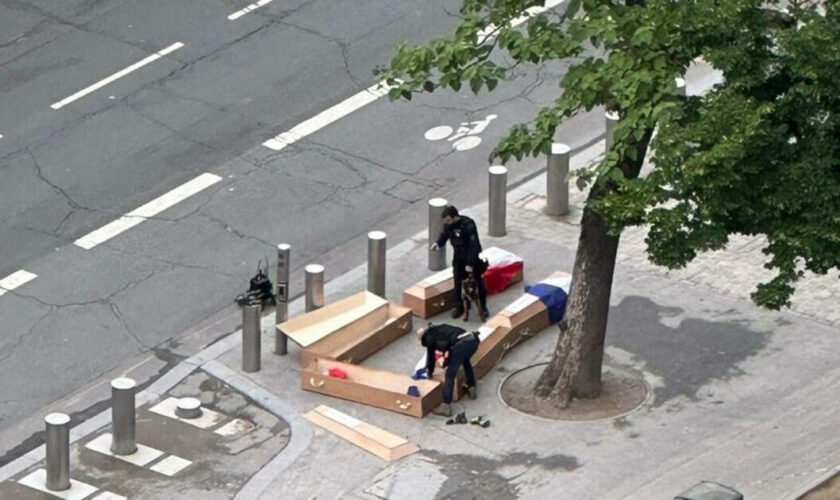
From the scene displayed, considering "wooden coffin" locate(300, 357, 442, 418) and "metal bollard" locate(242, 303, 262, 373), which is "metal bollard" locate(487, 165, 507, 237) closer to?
"wooden coffin" locate(300, 357, 442, 418)

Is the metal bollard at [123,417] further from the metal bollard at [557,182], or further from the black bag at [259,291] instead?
the metal bollard at [557,182]

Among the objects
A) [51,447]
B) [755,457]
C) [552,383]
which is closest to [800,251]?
[755,457]

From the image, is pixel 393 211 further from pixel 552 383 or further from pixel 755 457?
pixel 755 457

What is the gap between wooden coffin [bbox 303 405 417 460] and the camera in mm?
18281

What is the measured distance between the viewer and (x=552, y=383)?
19.2m

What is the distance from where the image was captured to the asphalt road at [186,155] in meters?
21.2

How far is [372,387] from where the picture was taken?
Answer: 1911cm

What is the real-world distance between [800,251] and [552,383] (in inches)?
174

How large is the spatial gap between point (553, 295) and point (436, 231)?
1.87 meters

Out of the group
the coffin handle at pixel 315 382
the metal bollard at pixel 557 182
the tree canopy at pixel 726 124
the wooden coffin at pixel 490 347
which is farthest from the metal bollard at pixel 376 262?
the tree canopy at pixel 726 124

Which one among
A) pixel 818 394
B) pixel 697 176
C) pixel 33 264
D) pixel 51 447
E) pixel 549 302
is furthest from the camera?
pixel 33 264

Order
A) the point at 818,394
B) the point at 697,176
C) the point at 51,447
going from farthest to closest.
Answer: the point at 818,394 < the point at 51,447 < the point at 697,176

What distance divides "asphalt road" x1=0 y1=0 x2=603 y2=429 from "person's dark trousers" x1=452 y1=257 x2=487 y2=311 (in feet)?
5.97

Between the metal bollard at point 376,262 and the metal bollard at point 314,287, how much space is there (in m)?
0.58
